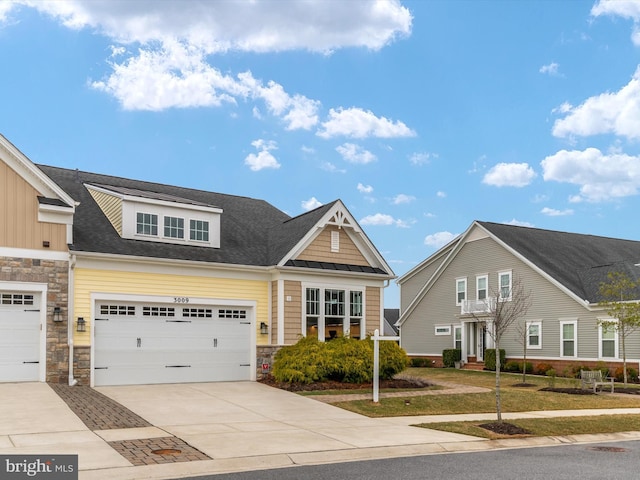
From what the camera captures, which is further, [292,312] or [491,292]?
[491,292]

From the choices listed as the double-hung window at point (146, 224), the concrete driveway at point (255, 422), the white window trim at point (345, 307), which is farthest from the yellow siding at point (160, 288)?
the concrete driveway at point (255, 422)

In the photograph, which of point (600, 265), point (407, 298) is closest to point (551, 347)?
point (600, 265)

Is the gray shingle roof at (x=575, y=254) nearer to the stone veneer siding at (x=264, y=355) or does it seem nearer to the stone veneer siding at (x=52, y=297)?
the stone veneer siding at (x=264, y=355)

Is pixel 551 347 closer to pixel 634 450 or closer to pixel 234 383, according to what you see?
pixel 234 383

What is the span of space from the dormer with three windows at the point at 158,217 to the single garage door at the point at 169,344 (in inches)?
105

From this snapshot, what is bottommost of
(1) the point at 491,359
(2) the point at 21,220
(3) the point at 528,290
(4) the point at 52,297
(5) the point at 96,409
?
(1) the point at 491,359

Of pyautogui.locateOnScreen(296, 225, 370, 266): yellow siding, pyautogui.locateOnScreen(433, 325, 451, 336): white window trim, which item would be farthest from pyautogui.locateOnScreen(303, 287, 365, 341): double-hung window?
pyautogui.locateOnScreen(433, 325, 451, 336): white window trim

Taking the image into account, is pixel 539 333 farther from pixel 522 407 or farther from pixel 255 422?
pixel 255 422

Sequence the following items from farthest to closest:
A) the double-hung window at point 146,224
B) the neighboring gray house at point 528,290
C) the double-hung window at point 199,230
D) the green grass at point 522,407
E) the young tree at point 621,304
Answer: the neighboring gray house at point 528,290 → the young tree at point 621,304 → the double-hung window at point 199,230 → the double-hung window at point 146,224 → the green grass at point 522,407

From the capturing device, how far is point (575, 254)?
3778 centimetres

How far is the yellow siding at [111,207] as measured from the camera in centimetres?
2286

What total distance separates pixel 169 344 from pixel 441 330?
22746 mm

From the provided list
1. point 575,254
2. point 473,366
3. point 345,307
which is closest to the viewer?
point 345,307

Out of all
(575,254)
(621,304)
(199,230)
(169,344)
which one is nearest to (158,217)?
(199,230)
